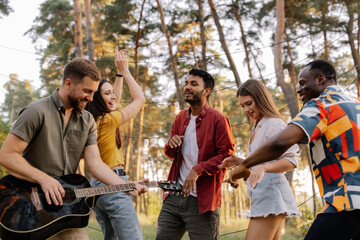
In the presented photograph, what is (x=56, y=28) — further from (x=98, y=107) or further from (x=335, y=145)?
(x=335, y=145)

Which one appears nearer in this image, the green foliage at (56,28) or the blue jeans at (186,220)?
the blue jeans at (186,220)

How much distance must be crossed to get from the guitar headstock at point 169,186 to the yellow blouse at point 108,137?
0.49 meters

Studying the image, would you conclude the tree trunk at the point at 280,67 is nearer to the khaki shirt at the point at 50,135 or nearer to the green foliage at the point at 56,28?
the khaki shirt at the point at 50,135

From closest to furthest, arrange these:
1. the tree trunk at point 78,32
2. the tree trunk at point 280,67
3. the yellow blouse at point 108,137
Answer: the yellow blouse at point 108,137 → the tree trunk at point 280,67 → the tree trunk at point 78,32

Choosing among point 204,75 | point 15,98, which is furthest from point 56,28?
point 15,98

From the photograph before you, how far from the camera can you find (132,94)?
12.4 feet

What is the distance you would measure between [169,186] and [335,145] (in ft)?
5.56

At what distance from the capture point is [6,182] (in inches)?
97.7

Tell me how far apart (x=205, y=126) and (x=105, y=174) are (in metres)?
1.27

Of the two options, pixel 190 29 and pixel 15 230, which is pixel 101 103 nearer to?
pixel 15 230

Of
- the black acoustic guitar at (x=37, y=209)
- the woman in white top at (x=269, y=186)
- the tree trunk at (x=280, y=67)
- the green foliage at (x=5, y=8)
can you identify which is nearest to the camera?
the black acoustic guitar at (x=37, y=209)

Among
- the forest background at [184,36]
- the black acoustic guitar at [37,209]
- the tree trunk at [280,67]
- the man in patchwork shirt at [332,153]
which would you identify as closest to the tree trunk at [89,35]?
the forest background at [184,36]

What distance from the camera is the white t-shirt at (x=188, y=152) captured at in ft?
12.5

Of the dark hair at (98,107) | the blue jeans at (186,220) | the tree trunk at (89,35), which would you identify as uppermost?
the tree trunk at (89,35)
